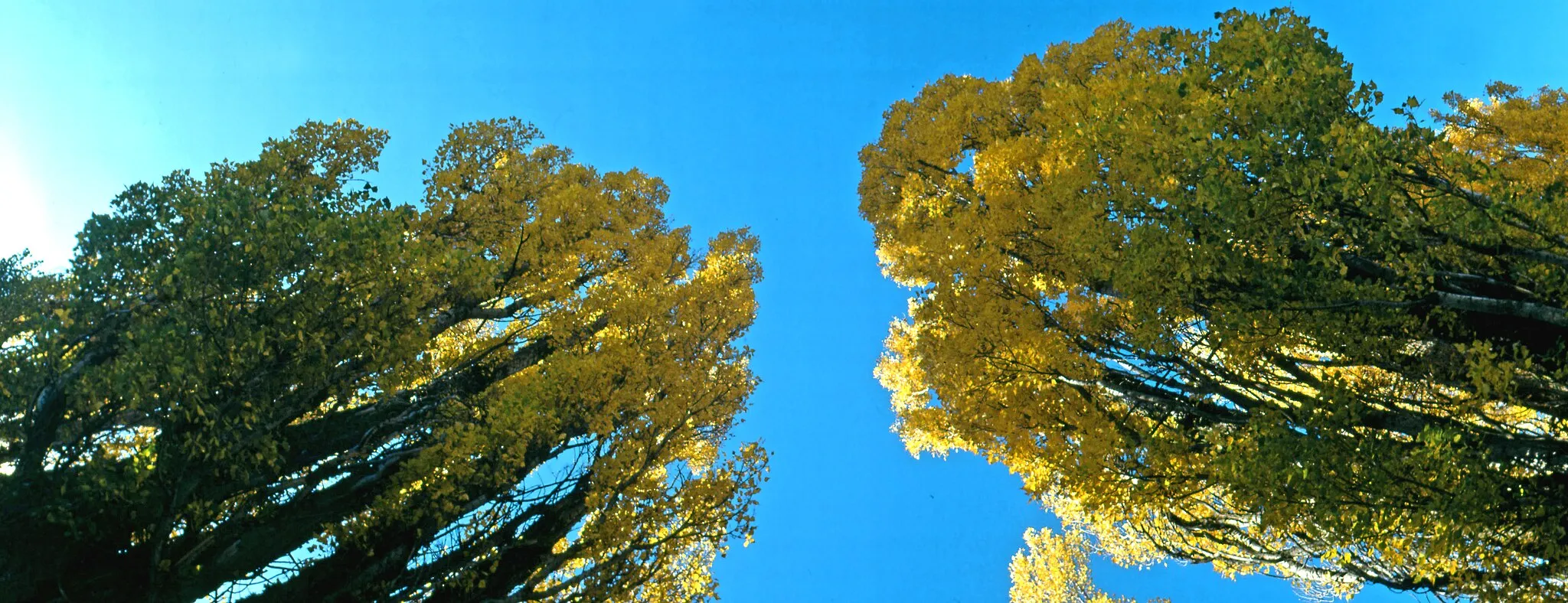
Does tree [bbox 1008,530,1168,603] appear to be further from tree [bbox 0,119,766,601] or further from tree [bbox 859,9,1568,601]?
tree [bbox 0,119,766,601]

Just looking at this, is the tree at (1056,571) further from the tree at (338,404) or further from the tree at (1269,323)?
the tree at (338,404)

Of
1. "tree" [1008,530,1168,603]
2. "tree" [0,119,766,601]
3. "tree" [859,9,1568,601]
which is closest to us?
"tree" [859,9,1568,601]

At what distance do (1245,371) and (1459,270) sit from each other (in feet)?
7.23

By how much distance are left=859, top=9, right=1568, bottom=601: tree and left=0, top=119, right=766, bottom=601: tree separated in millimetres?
3606

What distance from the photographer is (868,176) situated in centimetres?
1426

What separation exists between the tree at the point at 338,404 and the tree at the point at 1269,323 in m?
3.61

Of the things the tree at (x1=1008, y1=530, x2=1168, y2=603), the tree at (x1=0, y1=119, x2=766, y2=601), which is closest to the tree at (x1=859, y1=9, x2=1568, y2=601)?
the tree at (x1=0, y1=119, x2=766, y2=601)

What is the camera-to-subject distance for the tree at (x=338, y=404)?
6176 millimetres

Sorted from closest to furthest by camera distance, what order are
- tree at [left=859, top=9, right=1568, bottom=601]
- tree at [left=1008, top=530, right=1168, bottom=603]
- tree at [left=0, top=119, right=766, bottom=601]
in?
tree at [left=859, top=9, right=1568, bottom=601] < tree at [left=0, top=119, right=766, bottom=601] < tree at [left=1008, top=530, right=1168, bottom=603]

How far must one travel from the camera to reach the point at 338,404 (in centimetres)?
752

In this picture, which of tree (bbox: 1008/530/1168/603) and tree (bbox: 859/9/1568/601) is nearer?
tree (bbox: 859/9/1568/601)

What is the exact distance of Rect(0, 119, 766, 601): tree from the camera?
6176mm

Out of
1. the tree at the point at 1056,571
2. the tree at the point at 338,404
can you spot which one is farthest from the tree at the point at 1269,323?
the tree at the point at 1056,571

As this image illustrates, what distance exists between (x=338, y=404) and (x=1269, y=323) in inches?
355
